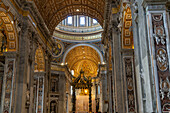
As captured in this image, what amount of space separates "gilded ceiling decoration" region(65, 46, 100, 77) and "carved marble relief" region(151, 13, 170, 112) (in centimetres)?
2710

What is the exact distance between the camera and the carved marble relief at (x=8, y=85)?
10.9 meters

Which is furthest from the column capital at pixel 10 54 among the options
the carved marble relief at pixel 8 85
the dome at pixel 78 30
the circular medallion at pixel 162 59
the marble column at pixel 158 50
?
the dome at pixel 78 30

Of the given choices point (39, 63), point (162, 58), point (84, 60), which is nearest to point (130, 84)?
point (162, 58)

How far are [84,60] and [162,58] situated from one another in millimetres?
34138

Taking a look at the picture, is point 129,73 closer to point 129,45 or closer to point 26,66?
point 129,45

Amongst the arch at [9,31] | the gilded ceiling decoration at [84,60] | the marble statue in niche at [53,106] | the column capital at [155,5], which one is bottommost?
the marble statue in niche at [53,106]

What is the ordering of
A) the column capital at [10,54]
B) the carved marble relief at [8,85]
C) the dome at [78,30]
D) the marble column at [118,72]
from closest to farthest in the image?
the marble column at [118,72]
the carved marble relief at [8,85]
the column capital at [10,54]
the dome at [78,30]

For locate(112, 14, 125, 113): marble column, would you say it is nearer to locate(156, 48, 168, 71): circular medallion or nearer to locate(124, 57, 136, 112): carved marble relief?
locate(124, 57, 136, 112): carved marble relief

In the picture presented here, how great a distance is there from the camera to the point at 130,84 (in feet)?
33.4

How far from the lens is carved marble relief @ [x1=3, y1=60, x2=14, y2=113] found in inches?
429

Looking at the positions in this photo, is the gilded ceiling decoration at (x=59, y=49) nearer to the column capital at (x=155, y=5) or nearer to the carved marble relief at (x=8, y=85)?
the carved marble relief at (x=8, y=85)

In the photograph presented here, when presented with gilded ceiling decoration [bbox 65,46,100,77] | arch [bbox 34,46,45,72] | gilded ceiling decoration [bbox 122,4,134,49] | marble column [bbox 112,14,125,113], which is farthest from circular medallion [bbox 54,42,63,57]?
gilded ceiling decoration [bbox 122,4,134,49]

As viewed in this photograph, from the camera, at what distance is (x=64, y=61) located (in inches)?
1204

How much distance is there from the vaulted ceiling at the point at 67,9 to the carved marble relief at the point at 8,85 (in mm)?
7079
